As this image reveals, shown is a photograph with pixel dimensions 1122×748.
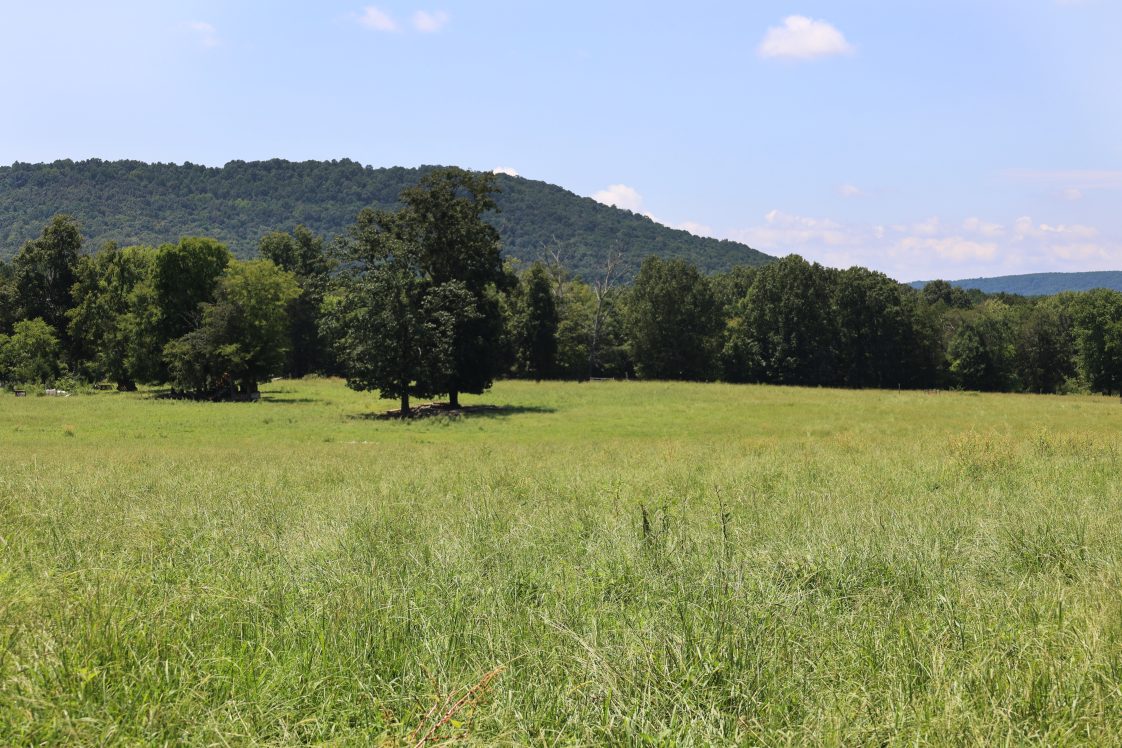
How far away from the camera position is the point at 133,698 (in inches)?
125

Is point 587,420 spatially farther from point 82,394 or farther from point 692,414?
point 82,394

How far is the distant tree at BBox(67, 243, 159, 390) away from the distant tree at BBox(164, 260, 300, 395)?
15.9 feet

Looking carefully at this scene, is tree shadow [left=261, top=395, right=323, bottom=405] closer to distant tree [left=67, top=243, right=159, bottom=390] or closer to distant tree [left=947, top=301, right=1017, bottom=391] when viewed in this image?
distant tree [left=67, top=243, right=159, bottom=390]

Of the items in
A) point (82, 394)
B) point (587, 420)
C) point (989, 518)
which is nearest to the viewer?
point (989, 518)

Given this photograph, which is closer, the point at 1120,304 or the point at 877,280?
the point at 1120,304

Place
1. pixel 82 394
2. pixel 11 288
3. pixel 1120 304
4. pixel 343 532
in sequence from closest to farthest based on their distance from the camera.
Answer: pixel 343 532, pixel 82 394, pixel 11 288, pixel 1120 304

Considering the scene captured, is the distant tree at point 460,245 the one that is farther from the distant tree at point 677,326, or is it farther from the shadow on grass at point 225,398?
the distant tree at point 677,326

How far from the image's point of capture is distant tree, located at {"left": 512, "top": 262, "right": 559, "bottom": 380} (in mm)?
70500

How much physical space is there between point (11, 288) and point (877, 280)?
277 ft

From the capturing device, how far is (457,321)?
1490 inches

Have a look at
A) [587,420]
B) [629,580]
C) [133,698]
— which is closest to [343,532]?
[629,580]

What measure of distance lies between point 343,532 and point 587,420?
30205 mm

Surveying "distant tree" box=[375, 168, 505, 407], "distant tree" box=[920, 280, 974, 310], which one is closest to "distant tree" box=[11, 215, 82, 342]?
"distant tree" box=[375, 168, 505, 407]

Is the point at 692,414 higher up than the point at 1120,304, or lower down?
lower down
